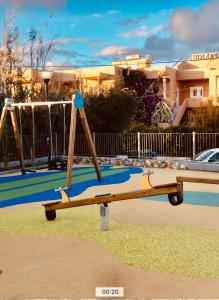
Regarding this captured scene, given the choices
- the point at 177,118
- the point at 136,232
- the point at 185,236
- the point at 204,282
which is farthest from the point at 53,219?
the point at 177,118

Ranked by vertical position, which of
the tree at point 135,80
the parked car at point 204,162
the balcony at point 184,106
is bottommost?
the parked car at point 204,162

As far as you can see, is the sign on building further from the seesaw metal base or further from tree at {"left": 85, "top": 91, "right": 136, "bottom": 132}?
the seesaw metal base

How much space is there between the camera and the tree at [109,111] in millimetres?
19961

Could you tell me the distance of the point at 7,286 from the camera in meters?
4.57

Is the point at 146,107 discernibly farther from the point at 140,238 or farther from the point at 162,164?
the point at 140,238

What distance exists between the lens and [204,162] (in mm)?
14922

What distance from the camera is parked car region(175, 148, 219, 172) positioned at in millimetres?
14617

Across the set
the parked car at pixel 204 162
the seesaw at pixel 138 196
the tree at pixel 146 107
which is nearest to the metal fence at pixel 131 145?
the parked car at pixel 204 162

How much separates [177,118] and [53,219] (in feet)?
79.3

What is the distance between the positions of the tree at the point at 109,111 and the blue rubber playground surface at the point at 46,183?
410cm

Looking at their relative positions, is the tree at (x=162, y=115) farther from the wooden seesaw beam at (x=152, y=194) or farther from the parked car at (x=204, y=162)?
the wooden seesaw beam at (x=152, y=194)

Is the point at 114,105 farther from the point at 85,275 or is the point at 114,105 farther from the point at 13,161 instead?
the point at 85,275

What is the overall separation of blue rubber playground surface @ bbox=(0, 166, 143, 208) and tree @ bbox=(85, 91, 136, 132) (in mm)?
4098

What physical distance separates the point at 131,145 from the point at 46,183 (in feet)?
20.7
